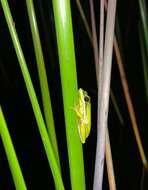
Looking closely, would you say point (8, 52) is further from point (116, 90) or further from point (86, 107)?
point (86, 107)

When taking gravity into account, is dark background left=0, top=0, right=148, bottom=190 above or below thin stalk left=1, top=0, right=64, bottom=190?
below

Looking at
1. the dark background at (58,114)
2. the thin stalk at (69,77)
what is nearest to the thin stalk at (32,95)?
the thin stalk at (69,77)

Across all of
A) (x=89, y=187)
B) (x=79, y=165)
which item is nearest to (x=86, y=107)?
(x=79, y=165)

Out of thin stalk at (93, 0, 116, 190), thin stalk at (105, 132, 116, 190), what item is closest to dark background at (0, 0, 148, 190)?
thin stalk at (105, 132, 116, 190)

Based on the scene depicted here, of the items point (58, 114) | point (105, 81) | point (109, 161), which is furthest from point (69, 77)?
point (58, 114)

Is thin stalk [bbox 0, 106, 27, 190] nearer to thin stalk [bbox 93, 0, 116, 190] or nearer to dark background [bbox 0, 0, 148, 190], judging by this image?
thin stalk [bbox 93, 0, 116, 190]

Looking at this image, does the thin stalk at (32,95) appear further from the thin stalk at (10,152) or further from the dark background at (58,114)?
the dark background at (58,114)

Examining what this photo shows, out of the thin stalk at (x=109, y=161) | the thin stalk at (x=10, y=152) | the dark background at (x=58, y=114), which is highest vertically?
the thin stalk at (x=10, y=152)

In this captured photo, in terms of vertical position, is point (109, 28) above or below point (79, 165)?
above

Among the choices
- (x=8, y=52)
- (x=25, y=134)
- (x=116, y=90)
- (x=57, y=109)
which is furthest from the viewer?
(x=8, y=52)
